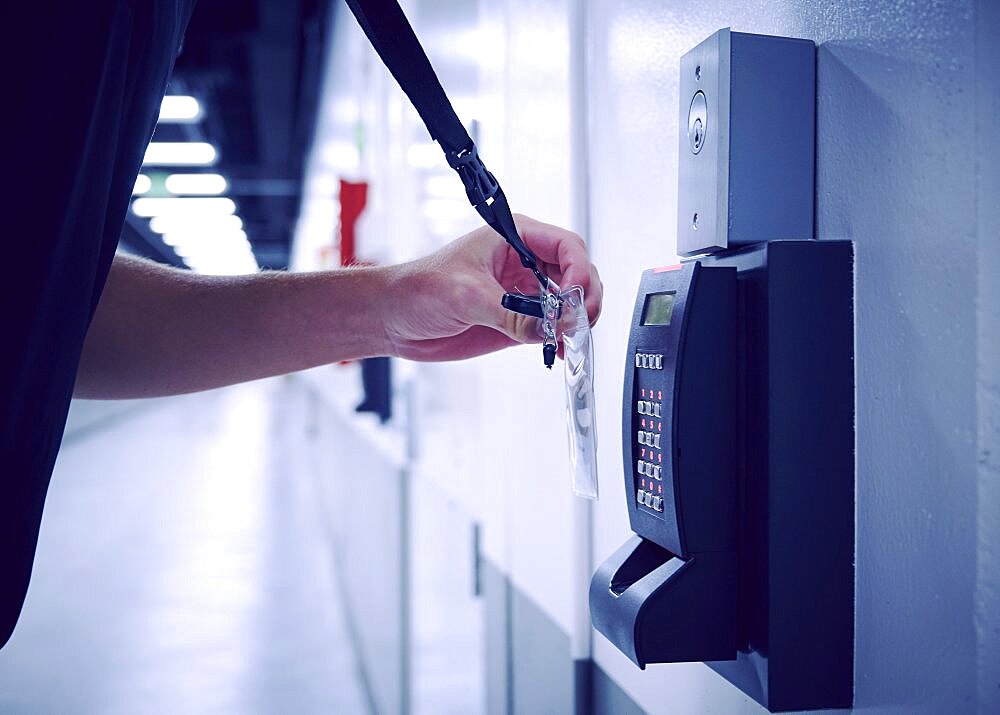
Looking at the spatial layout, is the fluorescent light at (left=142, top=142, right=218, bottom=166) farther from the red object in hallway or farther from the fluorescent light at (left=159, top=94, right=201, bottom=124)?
the red object in hallway

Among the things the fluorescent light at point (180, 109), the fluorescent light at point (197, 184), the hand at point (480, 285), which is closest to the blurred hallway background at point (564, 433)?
the hand at point (480, 285)

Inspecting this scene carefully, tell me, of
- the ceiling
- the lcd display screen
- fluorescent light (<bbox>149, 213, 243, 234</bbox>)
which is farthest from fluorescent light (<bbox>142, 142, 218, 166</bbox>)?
the lcd display screen

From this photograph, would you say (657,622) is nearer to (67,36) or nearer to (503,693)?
(67,36)

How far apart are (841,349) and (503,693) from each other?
1.11m

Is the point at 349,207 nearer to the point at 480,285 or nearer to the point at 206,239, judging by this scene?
the point at 480,285

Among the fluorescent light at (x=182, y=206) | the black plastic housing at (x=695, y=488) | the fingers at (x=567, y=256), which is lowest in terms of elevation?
the black plastic housing at (x=695, y=488)

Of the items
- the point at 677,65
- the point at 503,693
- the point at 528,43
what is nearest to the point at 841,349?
the point at 677,65

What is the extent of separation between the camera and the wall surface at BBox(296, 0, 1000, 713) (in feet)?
1.63

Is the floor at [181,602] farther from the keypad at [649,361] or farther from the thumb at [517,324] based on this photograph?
the keypad at [649,361]

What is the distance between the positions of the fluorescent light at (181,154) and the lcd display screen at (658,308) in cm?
878

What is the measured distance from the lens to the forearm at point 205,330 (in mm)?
1094

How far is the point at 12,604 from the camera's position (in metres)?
0.83

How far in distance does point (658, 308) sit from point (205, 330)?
0.66 meters

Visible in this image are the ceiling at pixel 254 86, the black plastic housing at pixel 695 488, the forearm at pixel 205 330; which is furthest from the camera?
the ceiling at pixel 254 86
